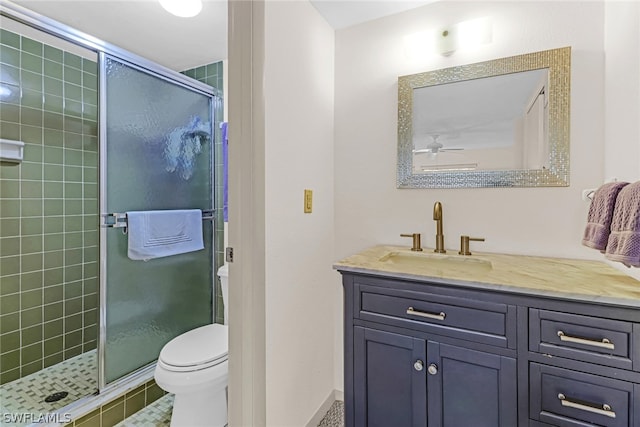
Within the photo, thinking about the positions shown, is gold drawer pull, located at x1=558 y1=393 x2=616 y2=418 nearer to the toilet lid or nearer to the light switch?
the light switch

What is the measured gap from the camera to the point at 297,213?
4.75ft

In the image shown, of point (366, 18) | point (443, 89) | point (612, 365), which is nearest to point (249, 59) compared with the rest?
point (366, 18)

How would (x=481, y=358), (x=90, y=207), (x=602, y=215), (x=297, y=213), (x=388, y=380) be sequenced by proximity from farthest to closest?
1. (x=90, y=207)
2. (x=297, y=213)
3. (x=388, y=380)
4. (x=481, y=358)
5. (x=602, y=215)

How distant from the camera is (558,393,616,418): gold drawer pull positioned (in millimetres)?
861

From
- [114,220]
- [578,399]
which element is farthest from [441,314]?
[114,220]

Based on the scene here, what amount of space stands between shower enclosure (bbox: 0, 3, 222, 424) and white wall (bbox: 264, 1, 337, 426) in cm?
110

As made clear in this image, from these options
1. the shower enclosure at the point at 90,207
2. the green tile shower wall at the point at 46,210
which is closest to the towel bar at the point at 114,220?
the shower enclosure at the point at 90,207

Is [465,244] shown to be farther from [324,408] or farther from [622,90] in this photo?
[324,408]

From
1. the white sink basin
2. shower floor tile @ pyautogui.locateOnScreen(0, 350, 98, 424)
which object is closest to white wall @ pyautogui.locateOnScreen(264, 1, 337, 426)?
→ the white sink basin

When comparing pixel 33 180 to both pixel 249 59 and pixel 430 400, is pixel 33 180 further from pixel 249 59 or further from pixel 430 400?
pixel 430 400

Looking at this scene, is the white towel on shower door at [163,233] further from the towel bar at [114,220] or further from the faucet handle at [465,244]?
the faucet handle at [465,244]

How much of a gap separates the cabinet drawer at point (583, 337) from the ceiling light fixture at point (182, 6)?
2017 mm

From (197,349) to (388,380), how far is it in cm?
107

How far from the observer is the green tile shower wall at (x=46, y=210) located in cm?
190
